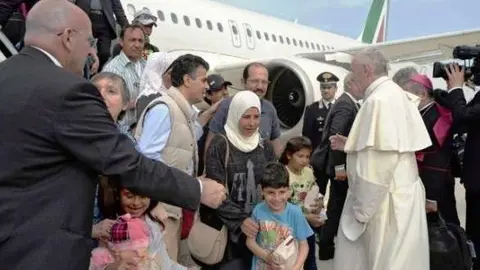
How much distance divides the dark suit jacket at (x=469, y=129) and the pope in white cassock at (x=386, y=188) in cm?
44

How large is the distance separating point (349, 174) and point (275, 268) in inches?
29.8

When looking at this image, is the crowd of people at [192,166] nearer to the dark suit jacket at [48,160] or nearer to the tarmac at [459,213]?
the dark suit jacket at [48,160]

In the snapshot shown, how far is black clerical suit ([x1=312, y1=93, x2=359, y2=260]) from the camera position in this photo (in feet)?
15.3

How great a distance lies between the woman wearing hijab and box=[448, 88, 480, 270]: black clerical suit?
132cm

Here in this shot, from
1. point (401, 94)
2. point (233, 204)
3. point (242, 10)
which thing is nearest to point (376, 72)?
point (401, 94)

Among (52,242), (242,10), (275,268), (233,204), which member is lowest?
(275,268)

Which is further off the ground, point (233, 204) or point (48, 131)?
point (48, 131)

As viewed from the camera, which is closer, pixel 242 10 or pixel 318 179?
pixel 318 179

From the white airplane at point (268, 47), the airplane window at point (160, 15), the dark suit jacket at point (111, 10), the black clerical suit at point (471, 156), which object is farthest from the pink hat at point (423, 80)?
the airplane window at point (160, 15)

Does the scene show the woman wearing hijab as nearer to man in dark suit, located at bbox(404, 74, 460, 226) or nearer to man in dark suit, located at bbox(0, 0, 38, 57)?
man in dark suit, located at bbox(404, 74, 460, 226)

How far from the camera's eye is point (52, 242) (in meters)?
2.15

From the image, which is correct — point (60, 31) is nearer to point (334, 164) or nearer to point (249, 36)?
point (334, 164)

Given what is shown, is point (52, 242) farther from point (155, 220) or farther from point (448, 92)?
point (448, 92)

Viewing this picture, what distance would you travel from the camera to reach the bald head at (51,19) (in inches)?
90.7
